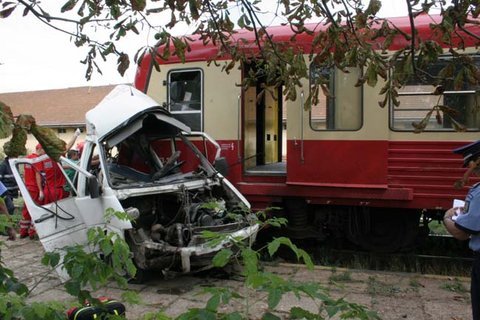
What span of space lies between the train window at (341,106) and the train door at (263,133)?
0.99 metres

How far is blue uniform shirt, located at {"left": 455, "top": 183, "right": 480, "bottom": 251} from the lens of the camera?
3.36 metres

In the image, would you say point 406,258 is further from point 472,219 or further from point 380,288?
point 472,219

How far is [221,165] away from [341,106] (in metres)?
1.81

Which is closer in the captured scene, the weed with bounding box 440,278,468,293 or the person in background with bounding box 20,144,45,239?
the weed with bounding box 440,278,468,293

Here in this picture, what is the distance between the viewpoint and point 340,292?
222 inches

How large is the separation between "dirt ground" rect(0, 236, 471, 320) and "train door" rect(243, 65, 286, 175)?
1827mm

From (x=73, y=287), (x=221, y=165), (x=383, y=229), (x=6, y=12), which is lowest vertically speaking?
(x=383, y=229)

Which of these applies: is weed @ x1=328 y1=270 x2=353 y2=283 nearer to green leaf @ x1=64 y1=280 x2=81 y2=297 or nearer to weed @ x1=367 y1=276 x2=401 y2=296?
weed @ x1=367 y1=276 x2=401 y2=296

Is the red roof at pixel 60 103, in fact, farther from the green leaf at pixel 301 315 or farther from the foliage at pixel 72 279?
the green leaf at pixel 301 315

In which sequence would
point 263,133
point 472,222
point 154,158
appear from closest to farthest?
point 472,222 → point 154,158 → point 263,133

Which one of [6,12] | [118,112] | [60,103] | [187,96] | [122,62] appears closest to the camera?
[6,12]

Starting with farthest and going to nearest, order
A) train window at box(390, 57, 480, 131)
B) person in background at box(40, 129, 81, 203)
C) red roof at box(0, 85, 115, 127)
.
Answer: red roof at box(0, 85, 115, 127)
person in background at box(40, 129, 81, 203)
train window at box(390, 57, 480, 131)

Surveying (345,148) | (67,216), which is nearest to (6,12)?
(67,216)

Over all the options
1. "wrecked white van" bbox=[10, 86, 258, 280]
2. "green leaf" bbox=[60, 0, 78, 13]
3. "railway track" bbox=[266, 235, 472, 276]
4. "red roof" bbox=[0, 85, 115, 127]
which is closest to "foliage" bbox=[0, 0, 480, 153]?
"green leaf" bbox=[60, 0, 78, 13]
